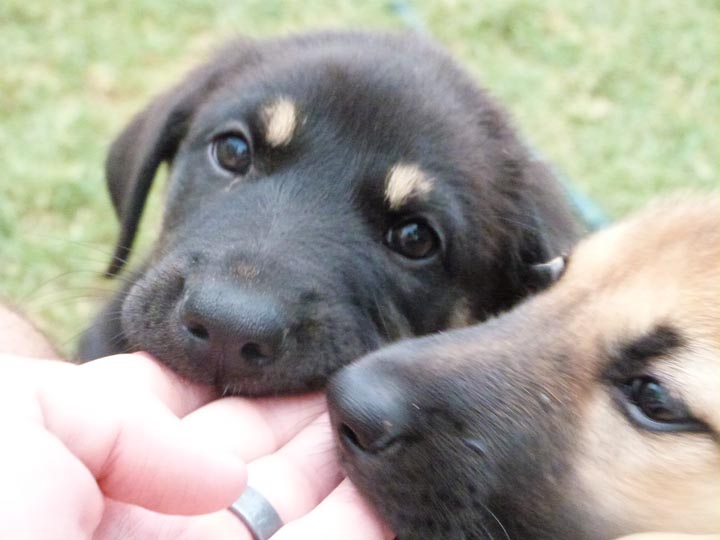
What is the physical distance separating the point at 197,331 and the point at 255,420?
0.31 m

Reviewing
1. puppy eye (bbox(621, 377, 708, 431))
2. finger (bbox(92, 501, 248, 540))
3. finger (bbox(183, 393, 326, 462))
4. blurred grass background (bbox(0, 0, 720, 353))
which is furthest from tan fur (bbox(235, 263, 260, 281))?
blurred grass background (bbox(0, 0, 720, 353))

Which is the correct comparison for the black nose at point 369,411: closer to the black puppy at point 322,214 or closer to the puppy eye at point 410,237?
the black puppy at point 322,214

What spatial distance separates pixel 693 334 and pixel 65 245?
4.06 metres

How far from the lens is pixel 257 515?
217cm

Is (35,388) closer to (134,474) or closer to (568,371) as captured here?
(134,474)

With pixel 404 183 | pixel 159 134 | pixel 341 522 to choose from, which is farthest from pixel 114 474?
pixel 159 134

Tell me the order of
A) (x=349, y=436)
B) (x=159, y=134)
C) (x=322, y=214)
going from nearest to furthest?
(x=349, y=436), (x=322, y=214), (x=159, y=134)

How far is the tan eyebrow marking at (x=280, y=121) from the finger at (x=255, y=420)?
0.93m

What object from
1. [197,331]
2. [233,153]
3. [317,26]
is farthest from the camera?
[317,26]

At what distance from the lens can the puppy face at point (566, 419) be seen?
7.34ft

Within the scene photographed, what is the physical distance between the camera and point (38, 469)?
5.17 feet

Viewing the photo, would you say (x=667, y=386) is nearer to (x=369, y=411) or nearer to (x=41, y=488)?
(x=369, y=411)

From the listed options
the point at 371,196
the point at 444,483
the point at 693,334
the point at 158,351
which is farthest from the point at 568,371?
the point at 158,351

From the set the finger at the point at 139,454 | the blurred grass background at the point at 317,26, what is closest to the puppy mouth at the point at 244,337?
the finger at the point at 139,454
